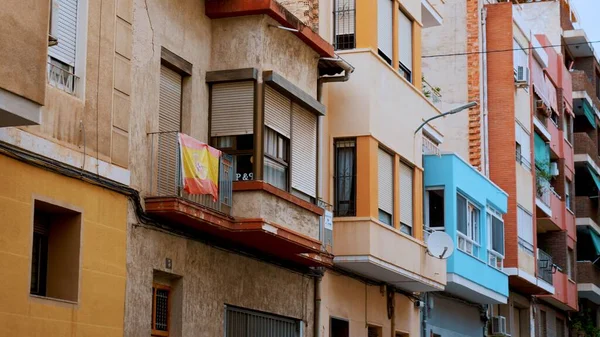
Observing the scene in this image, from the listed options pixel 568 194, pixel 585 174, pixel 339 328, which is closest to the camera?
pixel 339 328

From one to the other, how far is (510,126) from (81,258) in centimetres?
2468

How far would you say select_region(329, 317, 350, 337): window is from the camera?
2558 cm

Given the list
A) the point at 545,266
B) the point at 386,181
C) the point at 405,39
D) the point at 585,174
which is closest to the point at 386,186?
the point at 386,181

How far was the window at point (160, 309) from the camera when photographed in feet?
61.1

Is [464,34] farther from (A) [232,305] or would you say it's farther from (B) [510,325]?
(A) [232,305]

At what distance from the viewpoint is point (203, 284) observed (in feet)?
64.8

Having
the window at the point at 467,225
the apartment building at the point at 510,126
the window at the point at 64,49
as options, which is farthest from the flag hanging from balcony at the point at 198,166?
the apartment building at the point at 510,126

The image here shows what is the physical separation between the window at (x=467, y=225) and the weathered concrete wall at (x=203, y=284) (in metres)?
8.40

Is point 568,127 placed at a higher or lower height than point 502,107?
higher

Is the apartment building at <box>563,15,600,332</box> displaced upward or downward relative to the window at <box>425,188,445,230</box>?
upward

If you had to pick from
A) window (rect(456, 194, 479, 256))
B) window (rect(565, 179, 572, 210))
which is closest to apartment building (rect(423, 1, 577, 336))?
window (rect(456, 194, 479, 256))

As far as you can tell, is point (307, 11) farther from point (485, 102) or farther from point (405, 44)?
point (485, 102)

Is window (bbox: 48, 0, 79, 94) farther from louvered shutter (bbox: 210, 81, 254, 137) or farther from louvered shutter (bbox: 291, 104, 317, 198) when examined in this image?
louvered shutter (bbox: 291, 104, 317, 198)

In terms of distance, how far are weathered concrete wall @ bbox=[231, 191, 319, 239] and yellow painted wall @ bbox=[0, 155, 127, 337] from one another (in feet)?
9.63
